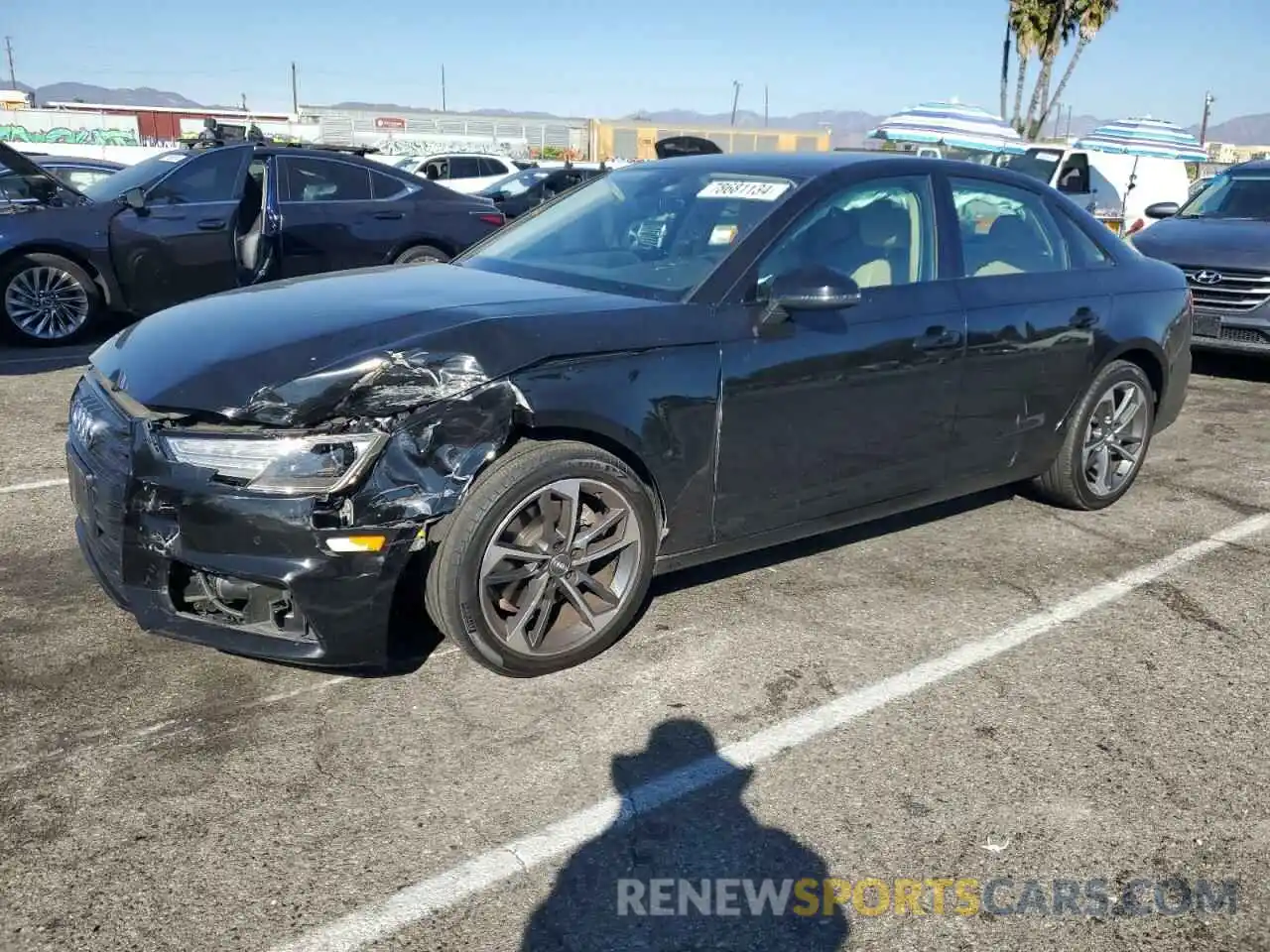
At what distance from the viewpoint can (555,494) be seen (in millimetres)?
3326

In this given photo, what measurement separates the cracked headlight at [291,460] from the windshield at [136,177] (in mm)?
6995

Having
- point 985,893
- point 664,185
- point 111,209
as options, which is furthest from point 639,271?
point 111,209

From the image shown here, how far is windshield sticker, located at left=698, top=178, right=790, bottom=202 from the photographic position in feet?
13.1

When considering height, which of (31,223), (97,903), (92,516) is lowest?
(97,903)

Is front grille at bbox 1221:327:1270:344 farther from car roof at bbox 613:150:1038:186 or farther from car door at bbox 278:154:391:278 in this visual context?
car door at bbox 278:154:391:278

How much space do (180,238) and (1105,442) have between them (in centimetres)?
715

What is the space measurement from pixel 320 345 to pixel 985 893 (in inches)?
88.5

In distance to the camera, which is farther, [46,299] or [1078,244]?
[46,299]

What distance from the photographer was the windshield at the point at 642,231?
386 cm

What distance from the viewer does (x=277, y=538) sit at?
2.97m

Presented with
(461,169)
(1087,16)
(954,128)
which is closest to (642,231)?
(954,128)

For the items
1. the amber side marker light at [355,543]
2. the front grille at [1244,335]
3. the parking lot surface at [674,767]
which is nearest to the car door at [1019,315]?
the parking lot surface at [674,767]

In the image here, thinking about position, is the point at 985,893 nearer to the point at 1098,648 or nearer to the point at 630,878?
the point at 630,878

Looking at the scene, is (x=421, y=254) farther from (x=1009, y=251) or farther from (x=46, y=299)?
Result: (x=1009, y=251)
